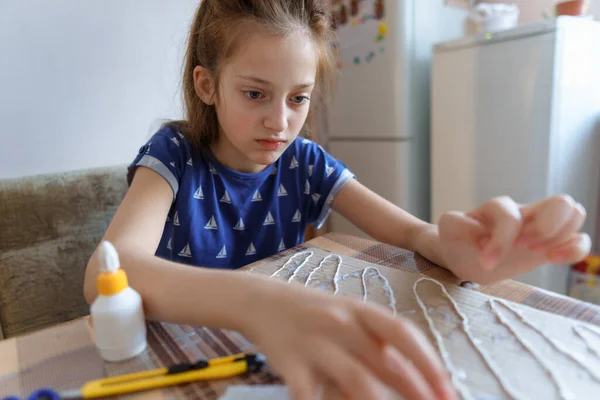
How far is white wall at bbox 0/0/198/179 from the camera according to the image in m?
0.85

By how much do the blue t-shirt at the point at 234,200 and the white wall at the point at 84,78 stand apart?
11.8 inches

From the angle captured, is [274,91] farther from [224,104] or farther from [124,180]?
[124,180]

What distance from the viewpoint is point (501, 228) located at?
1.37ft

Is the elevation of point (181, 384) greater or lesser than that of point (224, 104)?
lesser

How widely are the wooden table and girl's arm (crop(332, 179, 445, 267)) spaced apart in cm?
12

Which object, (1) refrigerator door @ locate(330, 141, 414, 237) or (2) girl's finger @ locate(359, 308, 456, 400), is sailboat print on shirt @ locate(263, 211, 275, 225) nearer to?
(2) girl's finger @ locate(359, 308, 456, 400)

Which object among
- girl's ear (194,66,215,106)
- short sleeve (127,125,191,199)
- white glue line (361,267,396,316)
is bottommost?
white glue line (361,267,396,316)

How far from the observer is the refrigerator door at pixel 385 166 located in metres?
1.69

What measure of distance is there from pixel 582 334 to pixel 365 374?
0.25m

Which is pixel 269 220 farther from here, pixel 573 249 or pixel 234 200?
pixel 573 249

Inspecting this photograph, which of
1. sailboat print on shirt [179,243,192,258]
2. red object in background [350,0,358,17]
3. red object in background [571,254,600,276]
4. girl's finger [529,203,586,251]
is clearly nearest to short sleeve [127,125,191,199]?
sailboat print on shirt [179,243,192,258]

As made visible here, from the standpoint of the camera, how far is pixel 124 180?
834 millimetres

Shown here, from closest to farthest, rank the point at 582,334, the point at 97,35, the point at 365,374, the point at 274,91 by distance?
the point at 365,374 < the point at 582,334 < the point at 274,91 < the point at 97,35

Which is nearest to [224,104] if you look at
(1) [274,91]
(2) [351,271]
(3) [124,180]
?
(1) [274,91]
